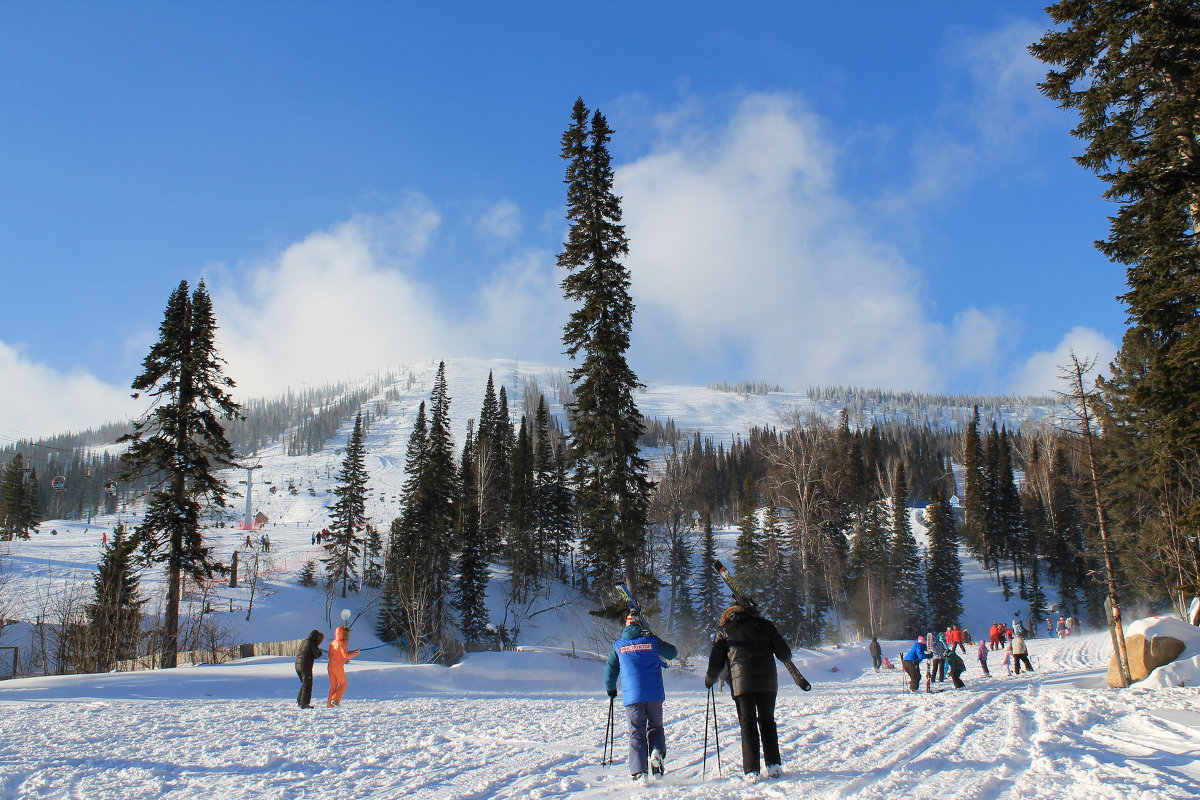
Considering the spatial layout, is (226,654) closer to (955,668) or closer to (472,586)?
(955,668)

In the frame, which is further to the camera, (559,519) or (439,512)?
(559,519)

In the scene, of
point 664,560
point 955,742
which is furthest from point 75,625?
point 664,560

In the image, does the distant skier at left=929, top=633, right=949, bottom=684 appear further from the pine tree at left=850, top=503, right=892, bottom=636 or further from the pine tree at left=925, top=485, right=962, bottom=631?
the pine tree at left=925, top=485, right=962, bottom=631

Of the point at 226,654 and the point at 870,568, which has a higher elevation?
the point at 870,568

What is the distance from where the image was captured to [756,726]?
6.54 m

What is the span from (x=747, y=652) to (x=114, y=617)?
27.0 meters

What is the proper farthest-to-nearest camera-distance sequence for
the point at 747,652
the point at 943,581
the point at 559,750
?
the point at 943,581
the point at 559,750
the point at 747,652

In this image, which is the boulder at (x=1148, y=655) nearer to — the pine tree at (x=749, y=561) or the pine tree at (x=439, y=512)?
the pine tree at (x=749, y=561)

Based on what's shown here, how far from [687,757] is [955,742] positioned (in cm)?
313

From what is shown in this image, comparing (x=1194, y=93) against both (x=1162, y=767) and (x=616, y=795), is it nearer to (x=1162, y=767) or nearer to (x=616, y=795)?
(x=1162, y=767)

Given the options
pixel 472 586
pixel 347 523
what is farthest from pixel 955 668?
pixel 347 523

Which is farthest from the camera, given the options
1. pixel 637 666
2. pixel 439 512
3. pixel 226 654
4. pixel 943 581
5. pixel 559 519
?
pixel 559 519

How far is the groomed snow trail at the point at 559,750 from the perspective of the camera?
6.04m

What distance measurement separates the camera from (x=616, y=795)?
586 cm
